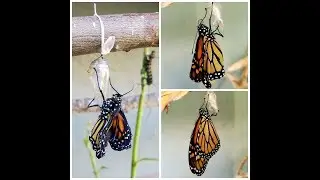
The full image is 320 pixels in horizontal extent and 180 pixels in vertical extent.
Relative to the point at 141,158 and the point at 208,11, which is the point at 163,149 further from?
the point at 208,11

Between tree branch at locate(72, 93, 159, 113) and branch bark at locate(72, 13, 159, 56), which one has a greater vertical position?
branch bark at locate(72, 13, 159, 56)

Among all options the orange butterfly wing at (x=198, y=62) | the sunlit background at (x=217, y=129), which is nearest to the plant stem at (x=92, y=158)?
the sunlit background at (x=217, y=129)

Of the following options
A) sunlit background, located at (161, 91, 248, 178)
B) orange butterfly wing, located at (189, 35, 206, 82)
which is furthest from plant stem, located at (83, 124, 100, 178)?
orange butterfly wing, located at (189, 35, 206, 82)

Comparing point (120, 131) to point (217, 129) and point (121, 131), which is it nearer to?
point (121, 131)

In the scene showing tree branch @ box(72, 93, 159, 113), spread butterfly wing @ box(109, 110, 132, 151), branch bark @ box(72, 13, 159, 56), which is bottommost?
spread butterfly wing @ box(109, 110, 132, 151)

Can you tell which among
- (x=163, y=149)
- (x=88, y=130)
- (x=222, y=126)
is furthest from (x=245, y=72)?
(x=88, y=130)

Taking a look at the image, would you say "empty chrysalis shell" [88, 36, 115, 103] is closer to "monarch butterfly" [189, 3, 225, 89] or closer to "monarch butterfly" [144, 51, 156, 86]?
"monarch butterfly" [144, 51, 156, 86]
